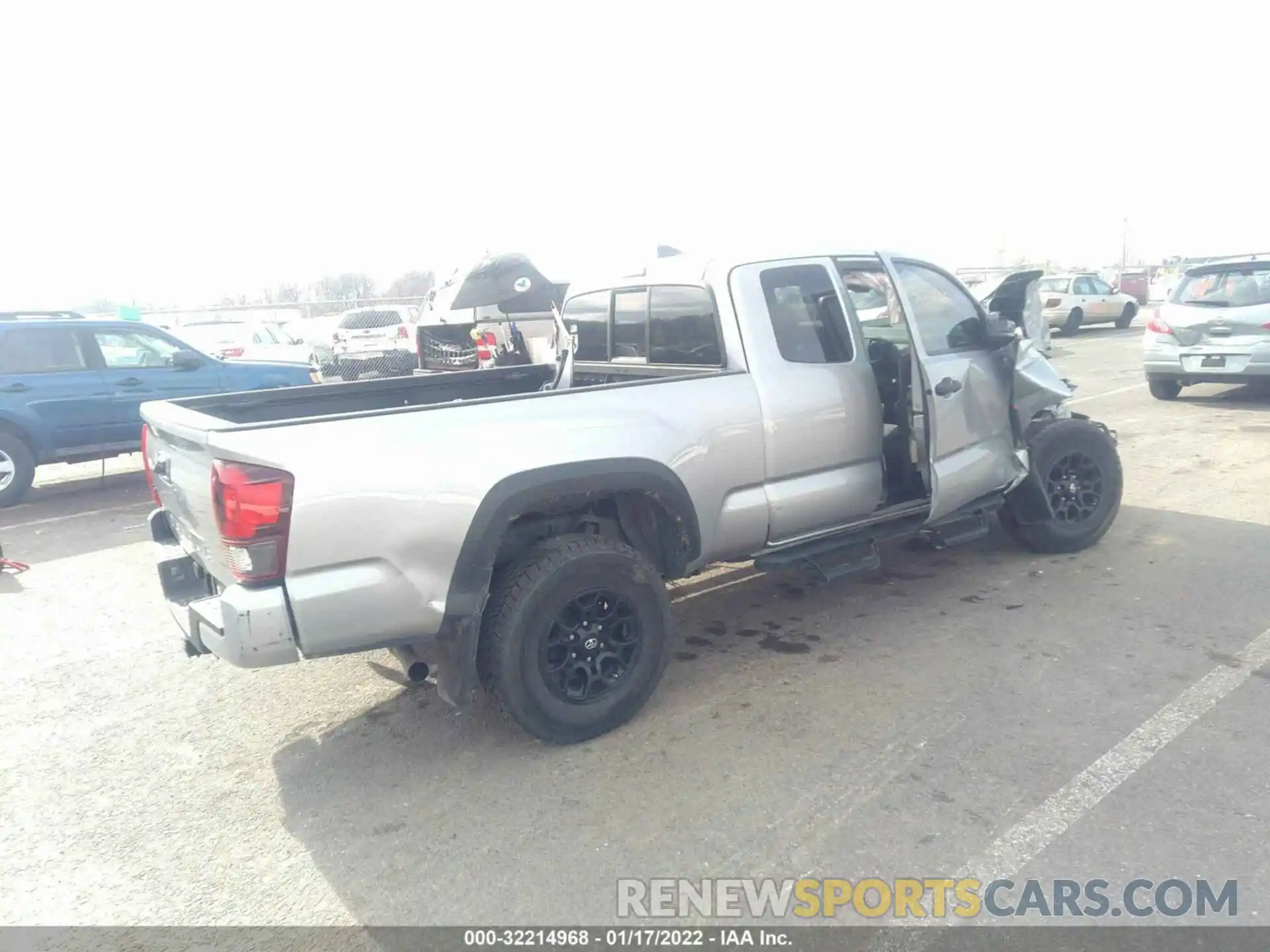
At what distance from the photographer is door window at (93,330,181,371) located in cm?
923

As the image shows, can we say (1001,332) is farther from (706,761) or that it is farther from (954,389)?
(706,761)

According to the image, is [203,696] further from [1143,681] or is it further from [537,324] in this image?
[537,324]

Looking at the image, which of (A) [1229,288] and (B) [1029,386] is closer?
(B) [1029,386]

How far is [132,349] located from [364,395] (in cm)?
578

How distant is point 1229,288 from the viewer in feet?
34.7

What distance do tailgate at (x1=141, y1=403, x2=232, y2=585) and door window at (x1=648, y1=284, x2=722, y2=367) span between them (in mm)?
2259

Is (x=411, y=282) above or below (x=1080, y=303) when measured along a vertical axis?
above

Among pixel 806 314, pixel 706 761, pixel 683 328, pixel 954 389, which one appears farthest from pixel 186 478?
pixel 954 389

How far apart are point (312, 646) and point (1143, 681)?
349cm

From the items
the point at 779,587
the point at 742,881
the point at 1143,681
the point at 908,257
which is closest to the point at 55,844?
the point at 742,881

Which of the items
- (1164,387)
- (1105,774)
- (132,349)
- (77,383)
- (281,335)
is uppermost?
(132,349)

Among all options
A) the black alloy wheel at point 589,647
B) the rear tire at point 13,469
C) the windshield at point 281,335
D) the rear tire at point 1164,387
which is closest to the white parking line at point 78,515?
the rear tire at point 13,469

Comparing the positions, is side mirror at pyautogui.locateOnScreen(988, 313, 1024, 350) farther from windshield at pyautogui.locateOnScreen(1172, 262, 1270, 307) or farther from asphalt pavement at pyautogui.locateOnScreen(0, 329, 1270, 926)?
windshield at pyautogui.locateOnScreen(1172, 262, 1270, 307)

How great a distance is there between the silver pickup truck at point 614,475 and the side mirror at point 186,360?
211 inches
